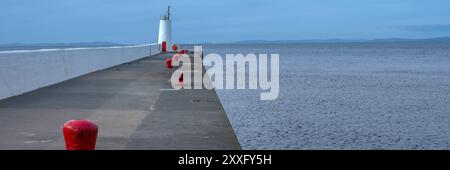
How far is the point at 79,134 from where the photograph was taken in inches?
279

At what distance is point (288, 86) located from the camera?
31.9 m

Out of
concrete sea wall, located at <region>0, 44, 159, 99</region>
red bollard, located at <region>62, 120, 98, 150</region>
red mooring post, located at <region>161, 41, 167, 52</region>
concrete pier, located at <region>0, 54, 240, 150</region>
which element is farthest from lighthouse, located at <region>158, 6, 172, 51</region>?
red bollard, located at <region>62, 120, 98, 150</region>

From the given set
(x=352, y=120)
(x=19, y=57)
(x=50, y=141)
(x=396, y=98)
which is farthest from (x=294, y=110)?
(x=50, y=141)

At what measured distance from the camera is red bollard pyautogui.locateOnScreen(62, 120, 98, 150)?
707cm

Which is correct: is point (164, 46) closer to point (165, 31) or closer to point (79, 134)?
point (165, 31)

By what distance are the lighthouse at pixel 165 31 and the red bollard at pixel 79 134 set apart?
64.1 metres

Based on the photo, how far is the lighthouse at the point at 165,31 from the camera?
235 ft

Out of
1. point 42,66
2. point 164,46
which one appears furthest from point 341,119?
point 164,46

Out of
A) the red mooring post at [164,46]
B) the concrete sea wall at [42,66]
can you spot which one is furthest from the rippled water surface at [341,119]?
the red mooring post at [164,46]

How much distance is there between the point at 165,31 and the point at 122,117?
203 ft

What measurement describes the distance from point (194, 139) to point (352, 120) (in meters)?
9.47

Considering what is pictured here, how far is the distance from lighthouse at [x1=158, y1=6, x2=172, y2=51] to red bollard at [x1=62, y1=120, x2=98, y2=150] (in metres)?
64.1

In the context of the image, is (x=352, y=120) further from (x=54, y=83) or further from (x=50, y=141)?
(x=50, y=141)

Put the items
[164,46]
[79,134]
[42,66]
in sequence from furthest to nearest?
[164,46], [42,66], [79,134]
